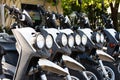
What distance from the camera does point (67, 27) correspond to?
6.24m

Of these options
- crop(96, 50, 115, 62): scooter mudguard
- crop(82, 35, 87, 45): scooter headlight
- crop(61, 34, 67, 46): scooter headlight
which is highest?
crop(61, 34, 67, 46): scooter headlight

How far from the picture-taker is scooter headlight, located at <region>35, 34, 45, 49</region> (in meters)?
4.44

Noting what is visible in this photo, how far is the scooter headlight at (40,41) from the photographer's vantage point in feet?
14.6

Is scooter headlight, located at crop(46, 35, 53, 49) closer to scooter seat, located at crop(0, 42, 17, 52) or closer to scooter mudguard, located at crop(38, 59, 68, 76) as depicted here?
scooter mudguard, located at crop(38, 59, 68, 76)

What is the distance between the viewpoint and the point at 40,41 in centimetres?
447

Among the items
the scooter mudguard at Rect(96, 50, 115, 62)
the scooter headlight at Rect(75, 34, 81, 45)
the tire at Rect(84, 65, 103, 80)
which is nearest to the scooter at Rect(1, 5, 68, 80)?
the scooter headlight at Rect(75, 34, 81, 45)

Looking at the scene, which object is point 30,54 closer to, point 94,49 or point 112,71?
point 94,49

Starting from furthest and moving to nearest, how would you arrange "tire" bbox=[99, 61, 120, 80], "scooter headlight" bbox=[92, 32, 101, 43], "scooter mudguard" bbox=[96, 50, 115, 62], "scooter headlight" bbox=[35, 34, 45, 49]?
"tire" bbox=[99, 61, 120, 80]
"scooter mudguard" bbox=[96, 50, 115, 62]
"scooter headlight" bbox=[92, 32, 101, 43]
"scooter headlight" bbox=[35, 34, 45, 49]

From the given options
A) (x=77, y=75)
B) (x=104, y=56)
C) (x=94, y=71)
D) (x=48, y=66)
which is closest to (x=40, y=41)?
(x=48, y=66)

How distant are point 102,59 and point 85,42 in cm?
78

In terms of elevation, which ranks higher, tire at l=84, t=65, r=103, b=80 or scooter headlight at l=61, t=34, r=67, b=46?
scooter headlight at l=61, t=34, r=67, b=46

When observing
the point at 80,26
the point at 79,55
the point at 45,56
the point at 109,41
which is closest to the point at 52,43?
the point at 45,56

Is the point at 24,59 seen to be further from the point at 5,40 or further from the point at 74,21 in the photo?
the point at 74,21

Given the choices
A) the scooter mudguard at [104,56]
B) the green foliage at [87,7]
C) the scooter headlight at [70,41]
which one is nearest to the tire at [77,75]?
the scooter headlight at [70,41]
